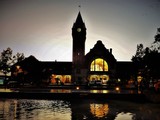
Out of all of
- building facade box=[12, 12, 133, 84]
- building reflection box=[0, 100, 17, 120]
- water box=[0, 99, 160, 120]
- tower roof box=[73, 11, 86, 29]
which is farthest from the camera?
tower roof box=[73, 11, 86, 29]

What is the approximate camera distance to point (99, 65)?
3706 inches

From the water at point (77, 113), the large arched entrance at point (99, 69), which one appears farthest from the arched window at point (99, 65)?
the water at point (77, 113)

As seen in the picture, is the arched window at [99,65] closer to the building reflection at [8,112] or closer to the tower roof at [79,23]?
A: the tower roof at [79,23]

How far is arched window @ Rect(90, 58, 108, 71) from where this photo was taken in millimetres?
94006

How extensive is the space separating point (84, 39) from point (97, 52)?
19.3 feet

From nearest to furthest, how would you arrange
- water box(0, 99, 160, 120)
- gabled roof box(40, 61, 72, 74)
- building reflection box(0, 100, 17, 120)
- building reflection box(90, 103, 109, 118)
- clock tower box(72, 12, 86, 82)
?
building reflection box(0, 100, 17, 120) < water box(0, 99, 160, 120) < building reflection box(90, 103, 109, 118) < clock tower box(72, 12, 86, 82) < gabled roof box(40, 61, 72, 74)

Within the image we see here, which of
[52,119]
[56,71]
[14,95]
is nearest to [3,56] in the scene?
[56,71]

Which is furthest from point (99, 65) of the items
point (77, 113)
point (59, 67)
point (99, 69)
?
point (77, 113)

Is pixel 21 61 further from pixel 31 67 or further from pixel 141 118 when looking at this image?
pixel 141 118

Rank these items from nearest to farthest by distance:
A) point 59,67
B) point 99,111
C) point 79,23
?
1. point 99,111
2. point 79,23
3. point 59,67

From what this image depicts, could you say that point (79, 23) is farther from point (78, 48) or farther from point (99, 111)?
point (99, 111)

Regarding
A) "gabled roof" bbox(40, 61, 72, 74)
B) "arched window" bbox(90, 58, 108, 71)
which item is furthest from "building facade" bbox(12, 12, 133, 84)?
"gabled roof" bbox(40, 61, 72, 74)

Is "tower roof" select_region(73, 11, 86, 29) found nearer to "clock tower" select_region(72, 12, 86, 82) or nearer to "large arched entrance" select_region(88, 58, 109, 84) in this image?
"clock tower" select_region(72, 12, 86, 82)

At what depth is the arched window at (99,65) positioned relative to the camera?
308 ft
